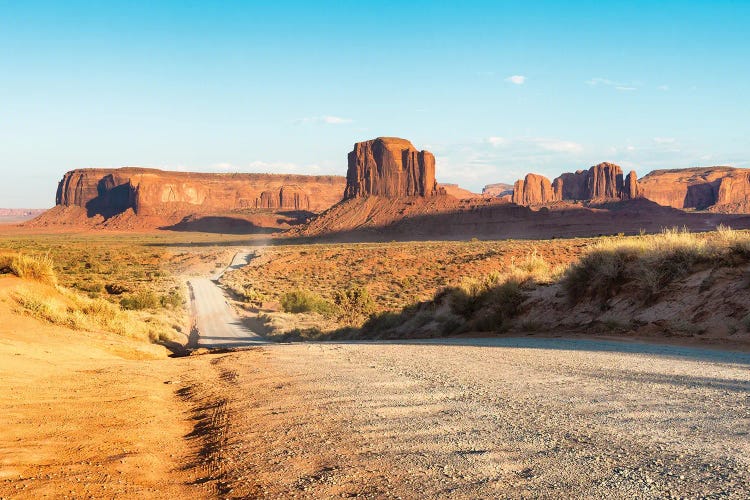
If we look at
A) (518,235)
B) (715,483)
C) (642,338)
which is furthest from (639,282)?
(518,235)

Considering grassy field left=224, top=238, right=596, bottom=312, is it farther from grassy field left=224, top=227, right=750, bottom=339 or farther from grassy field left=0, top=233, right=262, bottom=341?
grassy field left=0, top=233, right=262, bottom=341

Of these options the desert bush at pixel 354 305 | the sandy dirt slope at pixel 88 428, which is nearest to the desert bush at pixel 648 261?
the sandy dirt slope at pixel 88 428

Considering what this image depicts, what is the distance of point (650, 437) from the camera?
4879 millimetres

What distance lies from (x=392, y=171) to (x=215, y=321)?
10777cm

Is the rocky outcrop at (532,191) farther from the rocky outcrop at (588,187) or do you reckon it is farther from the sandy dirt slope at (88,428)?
the sandy dirt slope at (88,428)

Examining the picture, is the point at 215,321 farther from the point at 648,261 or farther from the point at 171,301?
the point at 648,261

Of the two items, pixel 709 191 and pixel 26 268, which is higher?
pixel 709 191

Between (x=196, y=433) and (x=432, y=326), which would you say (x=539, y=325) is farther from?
(x=196, y=433)

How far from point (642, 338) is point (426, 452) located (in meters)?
10.2

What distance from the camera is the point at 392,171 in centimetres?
13462

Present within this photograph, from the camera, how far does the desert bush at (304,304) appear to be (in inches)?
1261

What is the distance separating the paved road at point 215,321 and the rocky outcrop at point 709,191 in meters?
157

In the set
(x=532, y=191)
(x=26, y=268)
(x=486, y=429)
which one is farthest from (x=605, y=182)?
(x=486, y=429)

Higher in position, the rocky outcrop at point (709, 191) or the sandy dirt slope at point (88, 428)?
the rocky outcrop at point (709, 191)
